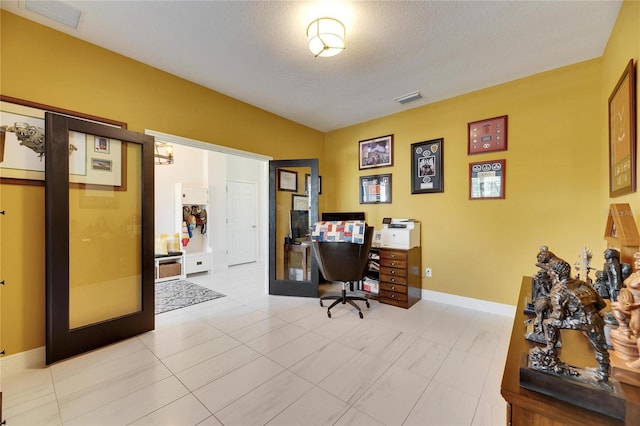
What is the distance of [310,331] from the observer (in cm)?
260

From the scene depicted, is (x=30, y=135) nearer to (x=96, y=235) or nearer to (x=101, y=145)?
(x=101, y=145)

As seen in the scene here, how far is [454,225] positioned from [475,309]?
106 cm

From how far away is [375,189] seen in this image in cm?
411

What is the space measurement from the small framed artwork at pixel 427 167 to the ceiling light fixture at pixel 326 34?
6.80 feet

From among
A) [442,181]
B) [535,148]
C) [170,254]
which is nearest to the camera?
[535,148]

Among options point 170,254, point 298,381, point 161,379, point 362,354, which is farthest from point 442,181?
point 170,254

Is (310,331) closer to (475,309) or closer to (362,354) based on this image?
(362,354)

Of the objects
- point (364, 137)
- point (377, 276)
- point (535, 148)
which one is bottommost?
point (377, 276)

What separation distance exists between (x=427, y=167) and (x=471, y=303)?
1857 mm

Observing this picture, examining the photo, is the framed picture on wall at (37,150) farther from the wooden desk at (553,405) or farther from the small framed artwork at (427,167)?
the small framed artwork at (427,167)

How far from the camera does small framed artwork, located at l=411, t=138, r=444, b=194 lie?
3.44m

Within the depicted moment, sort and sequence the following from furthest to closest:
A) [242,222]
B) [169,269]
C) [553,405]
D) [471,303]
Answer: [242,222] < [169,269] < [471,303] < [553,405]

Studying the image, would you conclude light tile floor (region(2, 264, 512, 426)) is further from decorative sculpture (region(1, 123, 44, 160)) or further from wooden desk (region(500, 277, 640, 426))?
decorative sculpture (region(1, 123, 44, 160))

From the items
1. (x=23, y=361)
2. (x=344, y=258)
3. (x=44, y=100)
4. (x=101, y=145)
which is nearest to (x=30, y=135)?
(x=44, y=100)
